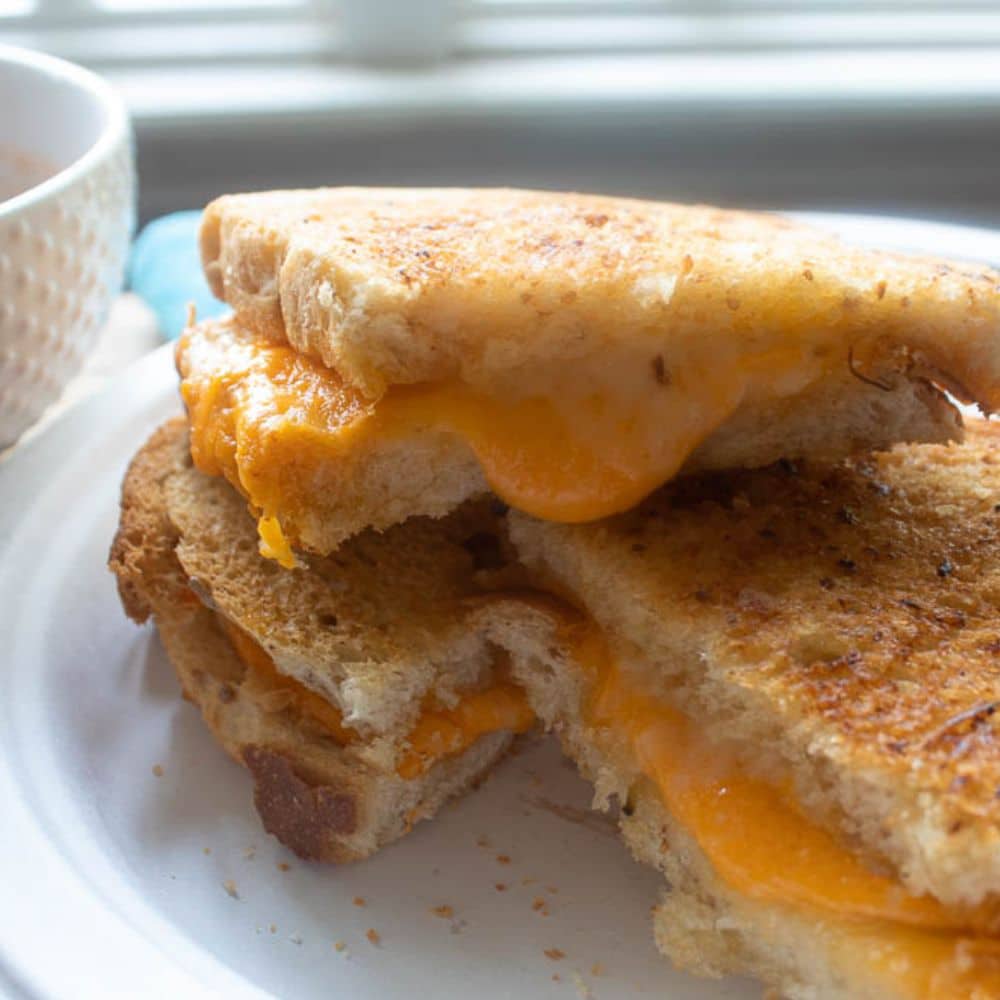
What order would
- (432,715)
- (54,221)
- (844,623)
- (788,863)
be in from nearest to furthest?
(788,863), (844,623), (432,715), (54,221)

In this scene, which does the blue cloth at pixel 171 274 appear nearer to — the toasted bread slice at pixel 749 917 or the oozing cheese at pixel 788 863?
the toasted bread slice at pixel 749 917

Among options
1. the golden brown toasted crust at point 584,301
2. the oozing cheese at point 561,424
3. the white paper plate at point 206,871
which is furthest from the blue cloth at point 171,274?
the oozing cheese at point 561,424

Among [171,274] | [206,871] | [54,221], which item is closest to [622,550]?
[206,871]

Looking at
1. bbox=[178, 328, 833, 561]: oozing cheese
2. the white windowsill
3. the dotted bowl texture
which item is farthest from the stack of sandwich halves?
the white windowsill

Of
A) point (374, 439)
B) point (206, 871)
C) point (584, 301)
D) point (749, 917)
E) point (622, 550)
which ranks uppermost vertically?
point (584, 301)

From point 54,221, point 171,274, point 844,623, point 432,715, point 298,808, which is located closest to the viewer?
point 844,623

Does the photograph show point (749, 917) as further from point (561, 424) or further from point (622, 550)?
point (561, 424)

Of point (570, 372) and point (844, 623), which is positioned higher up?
point (570, 372)
